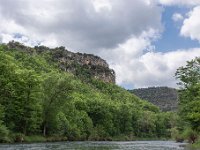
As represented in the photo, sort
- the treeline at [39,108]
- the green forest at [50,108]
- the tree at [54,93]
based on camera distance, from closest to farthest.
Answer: the green forest at [50,108] < the treeline at [39,108] < the tree at [54,93]

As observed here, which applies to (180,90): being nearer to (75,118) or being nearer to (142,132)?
(75,118)

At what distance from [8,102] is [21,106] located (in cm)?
273

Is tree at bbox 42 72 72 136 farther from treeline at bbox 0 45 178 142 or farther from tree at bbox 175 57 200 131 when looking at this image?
tree at bbox 175 57 200 131

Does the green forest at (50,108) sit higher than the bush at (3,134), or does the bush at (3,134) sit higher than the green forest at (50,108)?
the green forest at (50,108)

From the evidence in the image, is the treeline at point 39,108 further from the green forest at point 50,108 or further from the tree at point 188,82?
the tree at point 188,82

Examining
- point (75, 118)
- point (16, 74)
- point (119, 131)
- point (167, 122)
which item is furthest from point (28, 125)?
point (167, 122)

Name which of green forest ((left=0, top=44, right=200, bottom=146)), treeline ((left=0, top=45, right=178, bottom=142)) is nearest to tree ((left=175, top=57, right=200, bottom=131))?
green forest ((left=0, top=44, right=200, bottom=146))

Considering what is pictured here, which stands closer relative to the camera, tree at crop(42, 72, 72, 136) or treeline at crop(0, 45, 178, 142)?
treeline at crop(0, 45, 178, 142)

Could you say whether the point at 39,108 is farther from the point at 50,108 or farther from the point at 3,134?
the point at 3,134

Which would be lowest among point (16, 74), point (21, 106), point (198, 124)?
point (198, 124)

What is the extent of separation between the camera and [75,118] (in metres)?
Result: 113

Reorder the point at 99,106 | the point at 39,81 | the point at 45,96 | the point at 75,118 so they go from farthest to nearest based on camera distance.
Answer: the point at 99,106, the point at 75,118, the point at 45,96, the point at 39,81

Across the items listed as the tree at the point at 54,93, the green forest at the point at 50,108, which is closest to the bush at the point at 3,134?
the green forest at the point at 50,108

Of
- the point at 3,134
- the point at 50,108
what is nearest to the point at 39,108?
the point at 50,108
